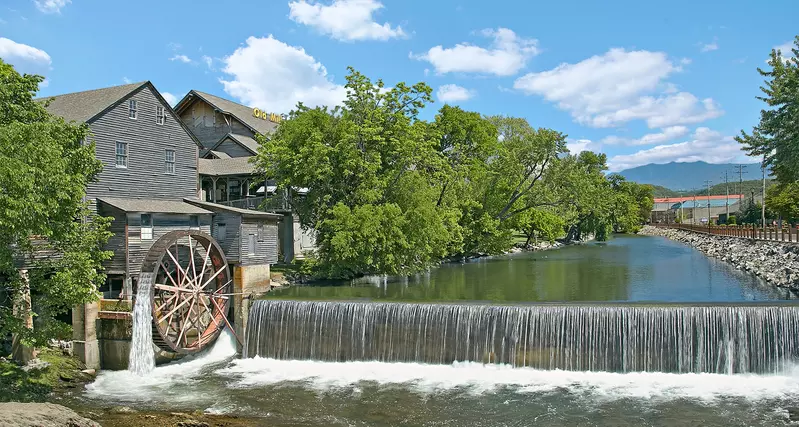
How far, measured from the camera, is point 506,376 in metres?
17.1

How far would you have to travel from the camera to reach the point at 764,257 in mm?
34750

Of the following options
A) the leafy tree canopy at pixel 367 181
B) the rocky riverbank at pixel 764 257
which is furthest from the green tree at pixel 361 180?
the rocky riverbank at pixel 764 257

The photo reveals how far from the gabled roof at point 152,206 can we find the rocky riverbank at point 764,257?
2551 cm

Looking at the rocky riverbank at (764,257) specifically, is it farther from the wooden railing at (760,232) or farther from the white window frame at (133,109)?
the white window frame at (133,109)

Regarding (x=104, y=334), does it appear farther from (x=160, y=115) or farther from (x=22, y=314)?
(x=160, y=115)

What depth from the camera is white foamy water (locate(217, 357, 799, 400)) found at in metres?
15.3

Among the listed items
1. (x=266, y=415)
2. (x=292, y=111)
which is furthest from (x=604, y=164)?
(x=266, y=415)

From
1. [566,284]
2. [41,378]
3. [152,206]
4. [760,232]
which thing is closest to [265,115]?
[152,206]

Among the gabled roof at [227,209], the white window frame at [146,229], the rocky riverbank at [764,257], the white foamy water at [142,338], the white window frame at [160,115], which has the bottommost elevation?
the white foamy water at [142,338]

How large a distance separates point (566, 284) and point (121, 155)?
20184 mm

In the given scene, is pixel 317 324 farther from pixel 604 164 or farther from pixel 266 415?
pixel 604 164

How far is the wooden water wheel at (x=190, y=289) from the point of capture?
2047 cm

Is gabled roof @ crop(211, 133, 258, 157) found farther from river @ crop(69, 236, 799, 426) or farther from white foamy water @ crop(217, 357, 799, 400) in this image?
white foamy water @ crop(217, 357, 799, 400)

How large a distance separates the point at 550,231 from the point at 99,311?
1691 inches
